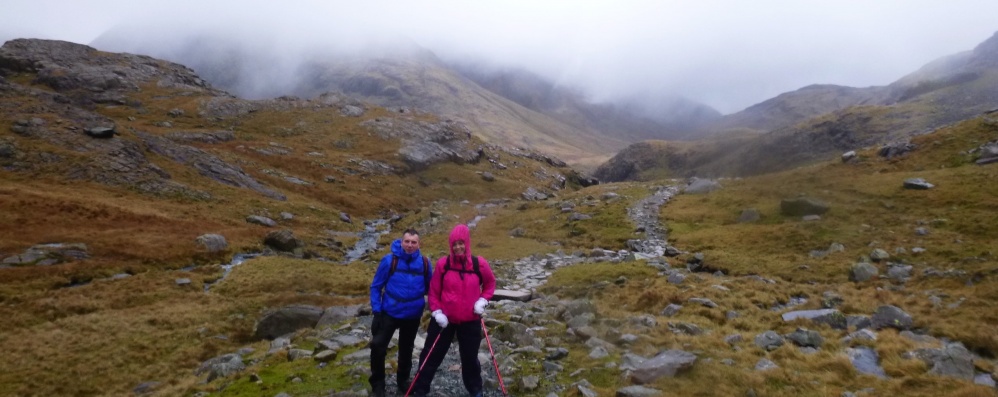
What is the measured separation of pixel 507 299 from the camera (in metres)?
24.3

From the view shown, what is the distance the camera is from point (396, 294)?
11.8m

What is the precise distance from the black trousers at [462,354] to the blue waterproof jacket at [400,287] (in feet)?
2.63

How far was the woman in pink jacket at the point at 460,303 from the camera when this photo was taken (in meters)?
11.3

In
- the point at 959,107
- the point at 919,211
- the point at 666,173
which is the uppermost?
the point at 959,107

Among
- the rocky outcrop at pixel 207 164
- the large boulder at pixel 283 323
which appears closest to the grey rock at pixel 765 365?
the large boulder at pixel 283 323

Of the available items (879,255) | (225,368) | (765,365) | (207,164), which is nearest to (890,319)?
(765,365)

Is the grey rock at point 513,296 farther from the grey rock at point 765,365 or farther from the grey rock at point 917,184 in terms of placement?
the grey rock at point 917,184

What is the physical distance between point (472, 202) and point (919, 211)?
7298cm

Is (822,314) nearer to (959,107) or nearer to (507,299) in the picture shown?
(507,299)

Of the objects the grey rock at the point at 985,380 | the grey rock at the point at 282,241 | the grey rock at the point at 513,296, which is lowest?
the grey rock at the point at 282,241

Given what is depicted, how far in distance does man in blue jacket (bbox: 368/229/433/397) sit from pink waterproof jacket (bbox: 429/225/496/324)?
0.54 m

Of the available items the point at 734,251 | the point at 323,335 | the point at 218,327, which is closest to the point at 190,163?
the point at 218,327

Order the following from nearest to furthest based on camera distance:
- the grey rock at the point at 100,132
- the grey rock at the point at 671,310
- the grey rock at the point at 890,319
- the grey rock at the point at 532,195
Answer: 1. the grey rock at the point at 890,319
2. the grey rock at the point at 671,310
3. the grey rock at the point at 100,132
4. the grey rock at the point at 532,195

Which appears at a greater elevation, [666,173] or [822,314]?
[822,314]
